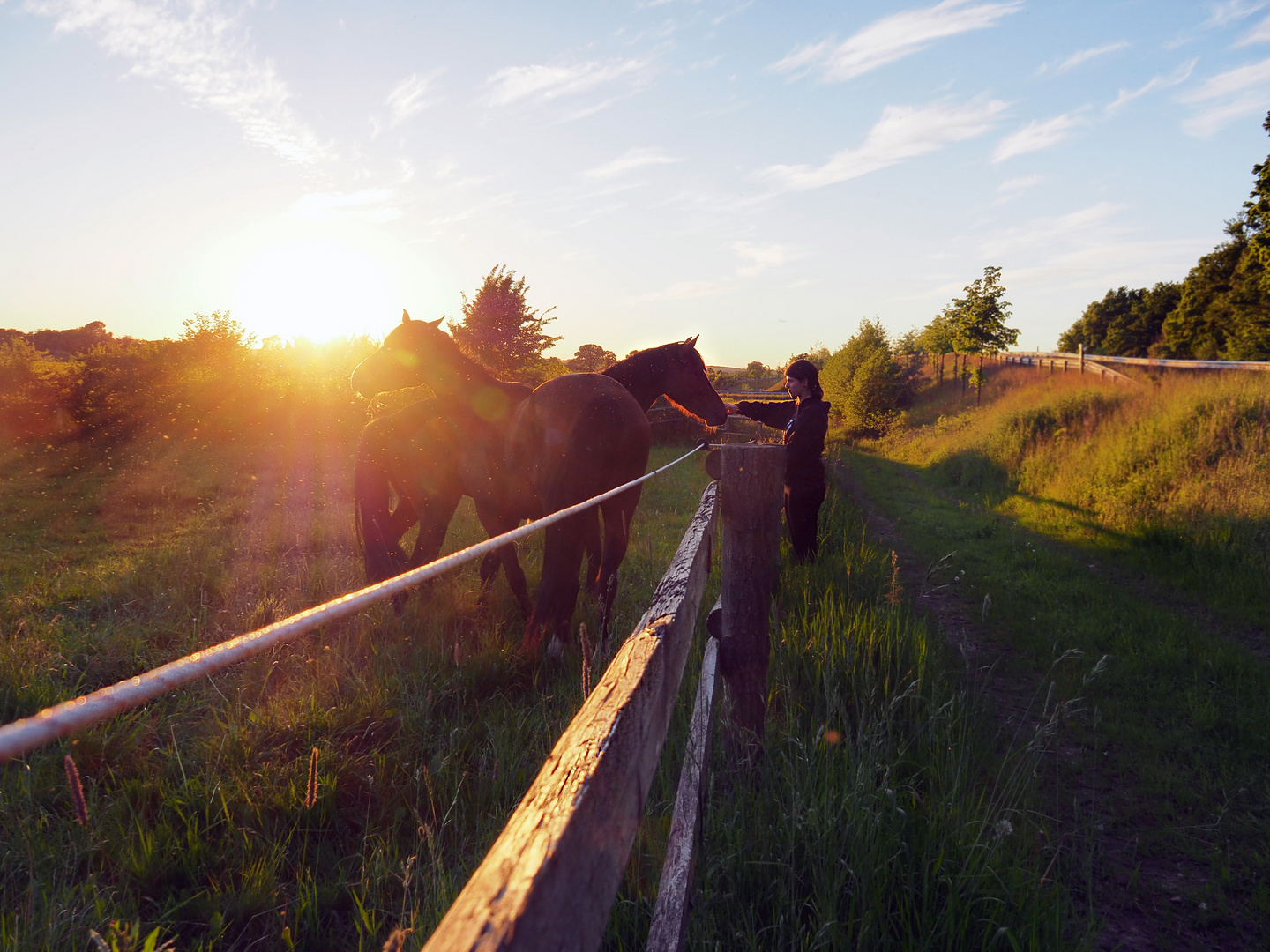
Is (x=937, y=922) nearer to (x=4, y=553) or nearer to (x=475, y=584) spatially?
(x=475, y=584)

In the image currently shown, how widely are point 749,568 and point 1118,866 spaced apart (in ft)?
7.53

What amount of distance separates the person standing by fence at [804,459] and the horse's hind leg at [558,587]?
2942 mm

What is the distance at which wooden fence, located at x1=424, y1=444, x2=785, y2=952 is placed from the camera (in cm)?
68

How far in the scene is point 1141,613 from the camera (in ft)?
18.8

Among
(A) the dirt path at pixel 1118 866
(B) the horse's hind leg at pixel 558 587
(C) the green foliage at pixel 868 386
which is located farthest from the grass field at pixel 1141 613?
(C) the green foliage at pixel 868 386

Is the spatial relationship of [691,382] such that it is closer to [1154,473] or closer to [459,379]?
[459,379]

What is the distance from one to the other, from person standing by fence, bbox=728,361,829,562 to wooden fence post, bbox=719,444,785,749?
3906mm

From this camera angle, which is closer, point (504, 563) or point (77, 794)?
point (77, 794)

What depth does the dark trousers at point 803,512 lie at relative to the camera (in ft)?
21.3

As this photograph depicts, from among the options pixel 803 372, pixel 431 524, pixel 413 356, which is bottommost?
pixel 431 524

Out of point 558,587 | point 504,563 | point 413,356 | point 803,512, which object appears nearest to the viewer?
point 558,587

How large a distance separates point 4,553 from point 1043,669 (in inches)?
427

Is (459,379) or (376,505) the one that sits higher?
(459,379)

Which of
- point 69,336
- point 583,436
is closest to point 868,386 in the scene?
point 583,436
